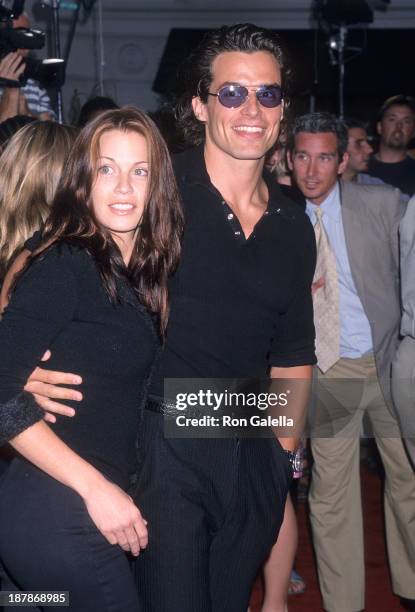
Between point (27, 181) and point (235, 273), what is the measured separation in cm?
85

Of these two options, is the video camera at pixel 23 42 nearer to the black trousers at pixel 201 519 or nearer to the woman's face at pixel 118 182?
the woman's face at pixel 118 182

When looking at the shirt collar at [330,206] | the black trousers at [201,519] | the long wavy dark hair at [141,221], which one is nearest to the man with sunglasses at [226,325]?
the black trousers at [201,519]

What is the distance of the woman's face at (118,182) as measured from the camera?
6.85 ft

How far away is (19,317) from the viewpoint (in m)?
1.83

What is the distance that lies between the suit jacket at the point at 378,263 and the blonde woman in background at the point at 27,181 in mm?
1386

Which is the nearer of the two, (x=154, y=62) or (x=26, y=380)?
(x=26, y=380)

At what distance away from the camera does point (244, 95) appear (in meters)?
2.46

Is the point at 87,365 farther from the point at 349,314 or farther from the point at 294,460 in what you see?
the point at 349,314

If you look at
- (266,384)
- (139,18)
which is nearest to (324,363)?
(266,384)

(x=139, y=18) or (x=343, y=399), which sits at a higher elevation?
(x=139, y=18)

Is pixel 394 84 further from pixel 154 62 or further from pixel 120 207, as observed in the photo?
pixel 120 207

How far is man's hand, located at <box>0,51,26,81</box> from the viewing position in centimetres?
476

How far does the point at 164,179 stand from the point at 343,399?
6.27 feet

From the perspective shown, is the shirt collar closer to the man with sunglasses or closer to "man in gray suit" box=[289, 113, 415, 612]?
"man in gray suit" box=[289, 113, 415, 612]
